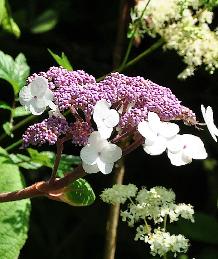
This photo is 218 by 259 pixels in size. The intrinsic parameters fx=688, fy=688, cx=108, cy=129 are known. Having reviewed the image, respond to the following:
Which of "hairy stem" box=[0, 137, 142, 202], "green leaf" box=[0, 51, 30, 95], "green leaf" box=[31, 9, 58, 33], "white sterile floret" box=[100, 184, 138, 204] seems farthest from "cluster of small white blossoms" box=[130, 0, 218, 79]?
"green leaf" box=[31, 9, 58, 33]

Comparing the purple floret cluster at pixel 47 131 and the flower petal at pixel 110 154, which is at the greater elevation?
the purple floret cluster at pixel 47 131

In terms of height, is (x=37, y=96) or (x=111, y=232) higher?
(x=37, y=96)

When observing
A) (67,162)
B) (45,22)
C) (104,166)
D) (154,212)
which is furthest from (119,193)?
(45,22)

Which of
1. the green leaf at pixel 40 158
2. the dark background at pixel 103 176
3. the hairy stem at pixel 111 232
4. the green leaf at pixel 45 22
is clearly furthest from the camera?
the green leaf at pixel 45 22

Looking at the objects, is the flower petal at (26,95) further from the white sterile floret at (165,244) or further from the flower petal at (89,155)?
the white sterile floret at (165,244)

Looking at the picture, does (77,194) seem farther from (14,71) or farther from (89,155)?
(14,71)

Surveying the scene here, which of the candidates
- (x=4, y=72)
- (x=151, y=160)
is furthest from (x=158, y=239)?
(x=151, y=160)

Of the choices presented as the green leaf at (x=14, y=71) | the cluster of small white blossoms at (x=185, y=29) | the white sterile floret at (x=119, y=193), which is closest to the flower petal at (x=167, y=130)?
the white sterile floret at (x=119, y=193)
